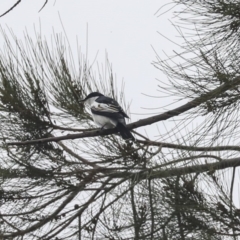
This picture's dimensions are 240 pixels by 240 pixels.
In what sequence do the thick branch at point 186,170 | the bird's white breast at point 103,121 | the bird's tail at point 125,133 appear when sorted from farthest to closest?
1. the bird's white breast at point 103,121
2. the bird's tail at point 125,133
3. the thick branch at point 186,170

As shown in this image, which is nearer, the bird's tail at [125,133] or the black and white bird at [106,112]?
the bird's tail at [125,133]

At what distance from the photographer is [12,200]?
2590mm

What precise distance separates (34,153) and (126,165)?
0.39 m

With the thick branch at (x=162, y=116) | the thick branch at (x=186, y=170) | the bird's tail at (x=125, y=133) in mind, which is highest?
the bird's tail at (x=125, y=133)

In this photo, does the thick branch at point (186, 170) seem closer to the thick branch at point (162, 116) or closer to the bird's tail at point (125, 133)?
the thick branch at point (162, 116)

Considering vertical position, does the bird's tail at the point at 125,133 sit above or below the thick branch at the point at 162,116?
above

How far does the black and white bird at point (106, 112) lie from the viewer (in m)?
2.84

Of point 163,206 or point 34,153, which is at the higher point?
point 34,153

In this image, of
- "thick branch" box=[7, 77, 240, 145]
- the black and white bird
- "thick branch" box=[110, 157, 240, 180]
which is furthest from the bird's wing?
"thick branch" box=[110, 157, 240, 180]

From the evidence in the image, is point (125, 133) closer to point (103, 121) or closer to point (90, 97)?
point (90, 97)

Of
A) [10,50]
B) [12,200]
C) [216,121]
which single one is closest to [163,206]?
[216,121]

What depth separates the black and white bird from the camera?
284 centimetres

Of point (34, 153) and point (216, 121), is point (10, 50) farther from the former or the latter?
point (216, 121)

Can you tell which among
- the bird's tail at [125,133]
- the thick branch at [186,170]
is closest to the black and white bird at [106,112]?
the bird's tail at [125,133]
